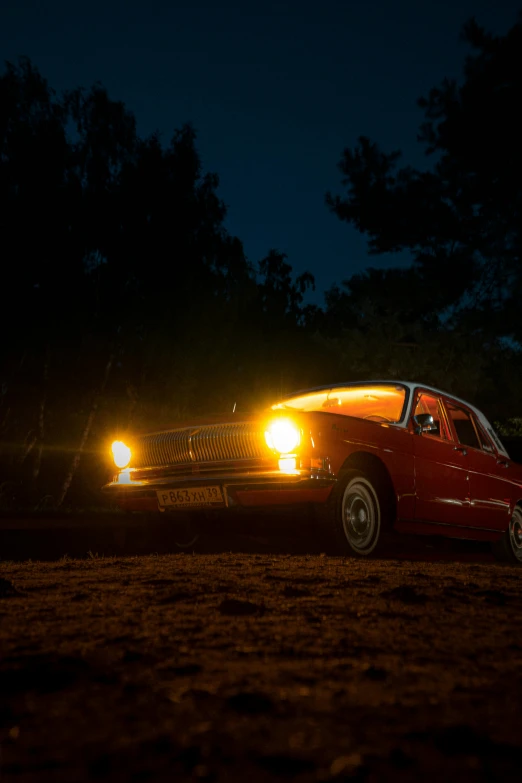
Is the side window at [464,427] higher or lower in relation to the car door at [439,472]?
higher

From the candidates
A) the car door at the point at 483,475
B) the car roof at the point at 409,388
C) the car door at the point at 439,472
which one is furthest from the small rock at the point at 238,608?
the car door at the point at 483,475

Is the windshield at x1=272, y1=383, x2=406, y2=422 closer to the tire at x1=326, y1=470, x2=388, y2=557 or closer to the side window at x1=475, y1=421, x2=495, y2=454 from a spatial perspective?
the tire at x1=326, y1=470, x2=388, y2=557

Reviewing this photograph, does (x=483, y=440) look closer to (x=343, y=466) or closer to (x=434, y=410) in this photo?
(x=434, y=410)

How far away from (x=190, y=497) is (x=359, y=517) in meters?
1.50

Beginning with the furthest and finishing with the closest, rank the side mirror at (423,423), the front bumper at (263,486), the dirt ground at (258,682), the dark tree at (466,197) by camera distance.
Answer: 1. the dark tree at (466,197)
2. the side mirror at (423,423)
3. the front bumper at (263,486)
4. the dirt ground at (258,682)

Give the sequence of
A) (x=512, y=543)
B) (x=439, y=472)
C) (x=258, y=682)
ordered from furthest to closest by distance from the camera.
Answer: (x=512, y=543) < (x=439, y=472) < (x=258, y=682)

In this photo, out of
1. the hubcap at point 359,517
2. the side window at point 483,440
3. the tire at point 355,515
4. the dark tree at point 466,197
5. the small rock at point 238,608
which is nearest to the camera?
the small rock at point 238,608

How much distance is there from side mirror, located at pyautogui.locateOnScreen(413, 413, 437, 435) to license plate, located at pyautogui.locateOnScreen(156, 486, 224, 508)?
2.08m

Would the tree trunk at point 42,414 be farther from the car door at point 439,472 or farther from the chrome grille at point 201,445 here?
the car door at point 439,472

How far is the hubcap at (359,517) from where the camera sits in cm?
695

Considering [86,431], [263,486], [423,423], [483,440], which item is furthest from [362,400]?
[86,431]

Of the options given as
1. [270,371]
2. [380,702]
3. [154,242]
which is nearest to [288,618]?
[380,702]

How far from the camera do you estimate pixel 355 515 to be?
7.09 m

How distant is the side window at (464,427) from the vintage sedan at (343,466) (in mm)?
16
